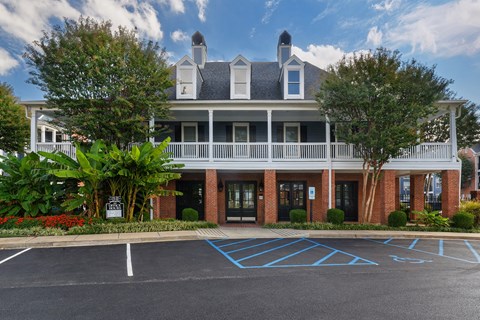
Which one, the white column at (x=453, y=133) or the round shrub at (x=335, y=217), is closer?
the round shrub at (x=335, y=217)

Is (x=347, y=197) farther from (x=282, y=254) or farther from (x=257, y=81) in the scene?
(x=282, y=254)

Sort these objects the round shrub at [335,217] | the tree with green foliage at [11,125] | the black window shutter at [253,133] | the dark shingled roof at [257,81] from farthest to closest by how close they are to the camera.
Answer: the tree with green foliage at [11,125], the black window shutter at [253,133], the dark shingled roof at [257,81], the round shrub at [335,217]

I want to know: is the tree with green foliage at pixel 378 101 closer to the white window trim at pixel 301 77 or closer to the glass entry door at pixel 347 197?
the white window trim at pixel 301 77

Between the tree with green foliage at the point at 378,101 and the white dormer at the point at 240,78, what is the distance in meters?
4.25

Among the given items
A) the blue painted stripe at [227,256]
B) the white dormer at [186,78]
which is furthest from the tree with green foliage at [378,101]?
the blue painted stripe at [227,256]

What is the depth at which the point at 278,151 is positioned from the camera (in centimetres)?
1581

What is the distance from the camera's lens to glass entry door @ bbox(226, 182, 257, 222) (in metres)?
17.3

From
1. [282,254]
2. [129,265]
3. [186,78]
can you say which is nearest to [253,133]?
[186,78]

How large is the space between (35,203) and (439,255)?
15.8 meters

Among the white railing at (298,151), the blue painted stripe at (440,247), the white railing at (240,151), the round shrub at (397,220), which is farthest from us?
the white railing at (298,151)

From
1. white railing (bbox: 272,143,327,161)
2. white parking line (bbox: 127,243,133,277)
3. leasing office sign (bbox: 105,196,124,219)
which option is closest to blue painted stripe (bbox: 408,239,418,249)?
white railing (bbox: 272,143,327,161)

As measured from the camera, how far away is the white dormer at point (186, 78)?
626 inches

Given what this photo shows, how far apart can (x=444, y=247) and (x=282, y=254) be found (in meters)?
6.13

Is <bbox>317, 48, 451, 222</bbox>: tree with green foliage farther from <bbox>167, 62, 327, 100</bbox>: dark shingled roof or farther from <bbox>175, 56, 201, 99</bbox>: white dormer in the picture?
<bbox>175, 56, 201, 99</bbox>: white dormer
